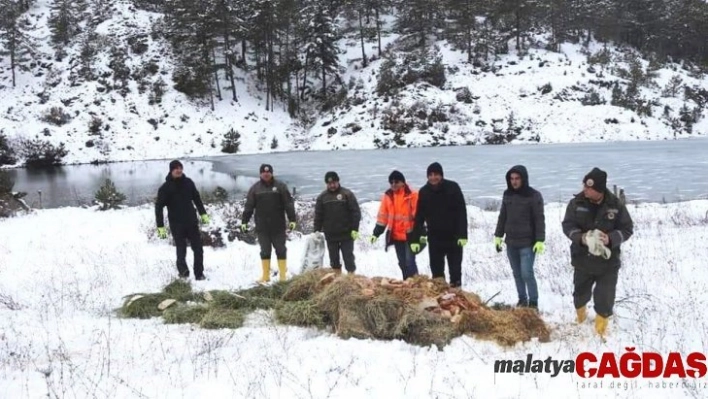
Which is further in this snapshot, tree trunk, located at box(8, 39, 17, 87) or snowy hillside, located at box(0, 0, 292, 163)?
tree trunk, located at box(8, 39, 17, 87)

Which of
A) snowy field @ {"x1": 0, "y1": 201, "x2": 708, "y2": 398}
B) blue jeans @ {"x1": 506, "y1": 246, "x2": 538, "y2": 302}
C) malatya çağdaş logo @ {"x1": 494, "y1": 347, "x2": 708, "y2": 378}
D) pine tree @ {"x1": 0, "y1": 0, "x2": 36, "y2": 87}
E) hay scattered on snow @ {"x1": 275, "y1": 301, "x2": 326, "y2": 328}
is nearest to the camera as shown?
snowy field @ {"x1": 0, "y1": 201, "x2": 708, "y2": 398}

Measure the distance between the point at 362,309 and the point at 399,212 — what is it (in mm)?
2161

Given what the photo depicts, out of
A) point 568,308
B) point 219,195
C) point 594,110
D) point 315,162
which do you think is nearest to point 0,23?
point 315,162

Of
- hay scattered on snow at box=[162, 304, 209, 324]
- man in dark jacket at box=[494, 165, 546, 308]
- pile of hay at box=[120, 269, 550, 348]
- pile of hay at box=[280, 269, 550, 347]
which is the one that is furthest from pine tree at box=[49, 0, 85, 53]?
man in dark jacket at box=[494, 165, 546, 308]

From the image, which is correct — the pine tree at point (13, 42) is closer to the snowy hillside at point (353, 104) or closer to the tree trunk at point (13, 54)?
the tree trunk at point (13, 54)

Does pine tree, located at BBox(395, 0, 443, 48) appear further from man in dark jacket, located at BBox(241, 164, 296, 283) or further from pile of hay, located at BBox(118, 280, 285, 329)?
pile of hay, located at BBox(118, 280, 285, 329)

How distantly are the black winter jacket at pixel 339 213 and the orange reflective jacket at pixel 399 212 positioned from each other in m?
0.49

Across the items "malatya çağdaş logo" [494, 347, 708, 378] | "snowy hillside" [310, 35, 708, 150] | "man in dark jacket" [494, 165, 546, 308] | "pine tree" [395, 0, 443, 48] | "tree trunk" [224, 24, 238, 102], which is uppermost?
"pine tree" [395, 0, 443, 48]

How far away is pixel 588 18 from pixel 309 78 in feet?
97.6

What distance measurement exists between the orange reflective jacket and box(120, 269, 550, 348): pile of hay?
1106 millimetres

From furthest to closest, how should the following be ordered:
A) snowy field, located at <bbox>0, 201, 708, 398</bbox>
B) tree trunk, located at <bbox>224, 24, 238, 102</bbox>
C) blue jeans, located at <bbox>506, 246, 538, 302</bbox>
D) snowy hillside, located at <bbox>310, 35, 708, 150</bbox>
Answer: tree trunk, located at <bbox>224, 24, 238, 102</bbox>, snowy hillside, located at <bbox>310, 35, 708, 150</bbox>, blue jeans, located at <bbox>506, 246, 538, 302</bbox>, snowy field, located at <bbox>0, 201, 708, 398</bbox>

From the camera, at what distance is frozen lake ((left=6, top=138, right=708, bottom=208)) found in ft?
60.2

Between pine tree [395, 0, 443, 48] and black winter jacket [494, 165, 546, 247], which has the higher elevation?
pine tree [395, 0, 443, 48]

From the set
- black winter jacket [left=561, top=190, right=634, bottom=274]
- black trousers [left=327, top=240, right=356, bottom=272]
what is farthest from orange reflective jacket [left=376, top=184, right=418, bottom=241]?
black winter jacket [left=561, top=190, right=634, bottom=274]
